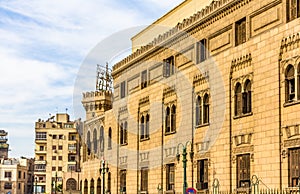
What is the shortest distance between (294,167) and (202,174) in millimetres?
9035

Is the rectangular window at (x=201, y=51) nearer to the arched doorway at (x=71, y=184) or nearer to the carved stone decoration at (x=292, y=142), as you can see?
the carved stone decoration at (x=292, y=142)

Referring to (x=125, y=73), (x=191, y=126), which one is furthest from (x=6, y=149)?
(x=191, y=126)

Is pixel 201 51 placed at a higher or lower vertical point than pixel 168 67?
higher

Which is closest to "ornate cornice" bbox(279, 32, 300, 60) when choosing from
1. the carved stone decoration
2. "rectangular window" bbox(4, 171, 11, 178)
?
the carved stone decoration

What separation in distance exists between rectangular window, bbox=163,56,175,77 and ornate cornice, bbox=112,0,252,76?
1151 mm

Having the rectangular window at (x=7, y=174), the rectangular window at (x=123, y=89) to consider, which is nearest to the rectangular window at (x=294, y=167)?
the rectangular window at (x=123, y=89)

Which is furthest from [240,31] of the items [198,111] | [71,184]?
[71,184]

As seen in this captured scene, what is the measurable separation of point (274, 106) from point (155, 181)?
15091mm

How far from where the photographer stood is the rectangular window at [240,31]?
30.8 meters

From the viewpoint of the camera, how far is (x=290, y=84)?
26656mm

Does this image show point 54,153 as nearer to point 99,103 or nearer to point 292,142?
point 99,103

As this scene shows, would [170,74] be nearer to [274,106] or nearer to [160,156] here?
[160,156]

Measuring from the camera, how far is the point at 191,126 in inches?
1395

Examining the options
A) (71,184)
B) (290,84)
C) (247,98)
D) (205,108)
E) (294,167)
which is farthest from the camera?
(71,184)
